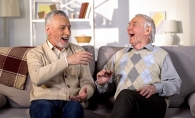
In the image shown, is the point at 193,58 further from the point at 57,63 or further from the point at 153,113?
the point at 57,63

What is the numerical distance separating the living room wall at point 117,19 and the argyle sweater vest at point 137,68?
109 inches

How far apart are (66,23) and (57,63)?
1.16 feet

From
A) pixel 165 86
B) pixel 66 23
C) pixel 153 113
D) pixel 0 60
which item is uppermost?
pixel 66 23

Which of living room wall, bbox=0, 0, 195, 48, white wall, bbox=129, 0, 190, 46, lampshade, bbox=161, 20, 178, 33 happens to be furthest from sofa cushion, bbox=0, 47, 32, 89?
white wall, bbox=129, 0, 190, 46

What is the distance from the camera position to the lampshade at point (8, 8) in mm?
4461

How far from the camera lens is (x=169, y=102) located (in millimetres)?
1938

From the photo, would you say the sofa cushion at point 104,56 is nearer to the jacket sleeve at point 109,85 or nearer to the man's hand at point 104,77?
the jacket sleeve at point 109,85

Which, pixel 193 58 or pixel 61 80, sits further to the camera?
pixel 193 58

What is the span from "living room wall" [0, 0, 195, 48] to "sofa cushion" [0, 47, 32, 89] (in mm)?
2747

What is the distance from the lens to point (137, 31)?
82.8 inches

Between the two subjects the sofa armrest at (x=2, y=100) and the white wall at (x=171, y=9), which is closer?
the sofa armrest at (x=2, y=100)

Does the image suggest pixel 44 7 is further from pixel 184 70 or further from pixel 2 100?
pixel 184 70

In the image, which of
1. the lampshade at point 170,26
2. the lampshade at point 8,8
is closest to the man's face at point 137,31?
the lampshade at point 170,26

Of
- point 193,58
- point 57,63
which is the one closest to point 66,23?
point 57,63
